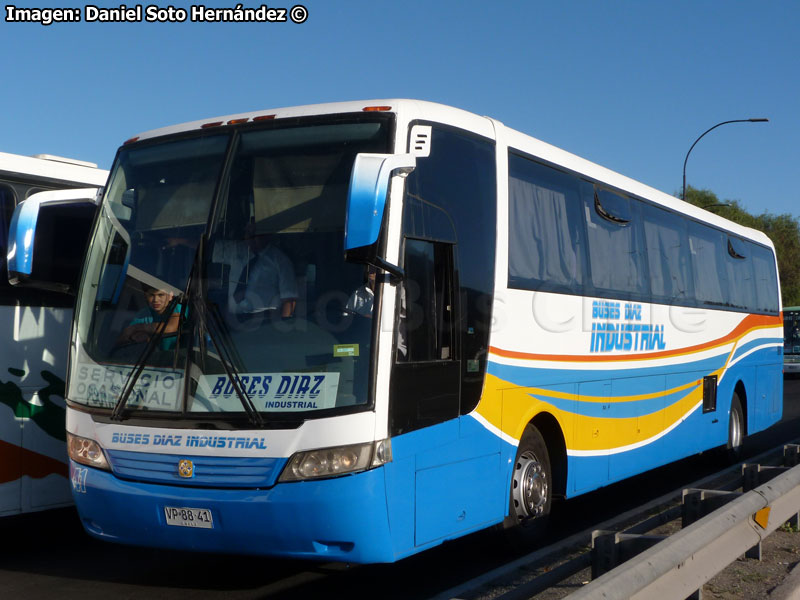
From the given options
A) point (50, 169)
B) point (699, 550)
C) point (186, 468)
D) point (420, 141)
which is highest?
point (50, 169)

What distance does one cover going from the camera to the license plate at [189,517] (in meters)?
5.77

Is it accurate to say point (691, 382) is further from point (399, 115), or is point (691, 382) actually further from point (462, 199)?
point (399, 115)

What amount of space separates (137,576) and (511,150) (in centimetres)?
435

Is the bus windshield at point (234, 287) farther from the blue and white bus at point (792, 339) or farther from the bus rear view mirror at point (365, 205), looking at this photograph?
the blue and white bus at point (792, 339)

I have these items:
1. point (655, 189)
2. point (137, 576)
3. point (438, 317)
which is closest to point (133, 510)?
point (137, 576)

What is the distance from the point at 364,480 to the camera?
5570 mm

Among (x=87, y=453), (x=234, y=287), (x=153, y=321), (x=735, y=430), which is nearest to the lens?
(x=234, y=287)

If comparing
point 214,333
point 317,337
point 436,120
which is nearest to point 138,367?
point 214,333

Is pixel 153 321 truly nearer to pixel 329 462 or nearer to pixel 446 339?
pixel 329 462

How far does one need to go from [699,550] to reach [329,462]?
2114 millimetres

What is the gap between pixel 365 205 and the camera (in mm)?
5141

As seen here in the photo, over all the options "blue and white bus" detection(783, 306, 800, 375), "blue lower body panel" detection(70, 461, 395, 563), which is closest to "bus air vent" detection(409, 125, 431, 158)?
"blue lower body panel" detection(70, 461, 395, 563)

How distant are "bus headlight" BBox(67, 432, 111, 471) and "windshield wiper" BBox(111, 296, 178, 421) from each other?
0.29 meters

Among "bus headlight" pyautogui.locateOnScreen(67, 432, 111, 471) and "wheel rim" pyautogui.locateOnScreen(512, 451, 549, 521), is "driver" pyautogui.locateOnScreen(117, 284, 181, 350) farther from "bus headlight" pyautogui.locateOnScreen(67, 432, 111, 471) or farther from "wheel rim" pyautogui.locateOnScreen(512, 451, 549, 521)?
"wheel rim" pyautogui.locateOnScreen(512, 451, 549, 521)
